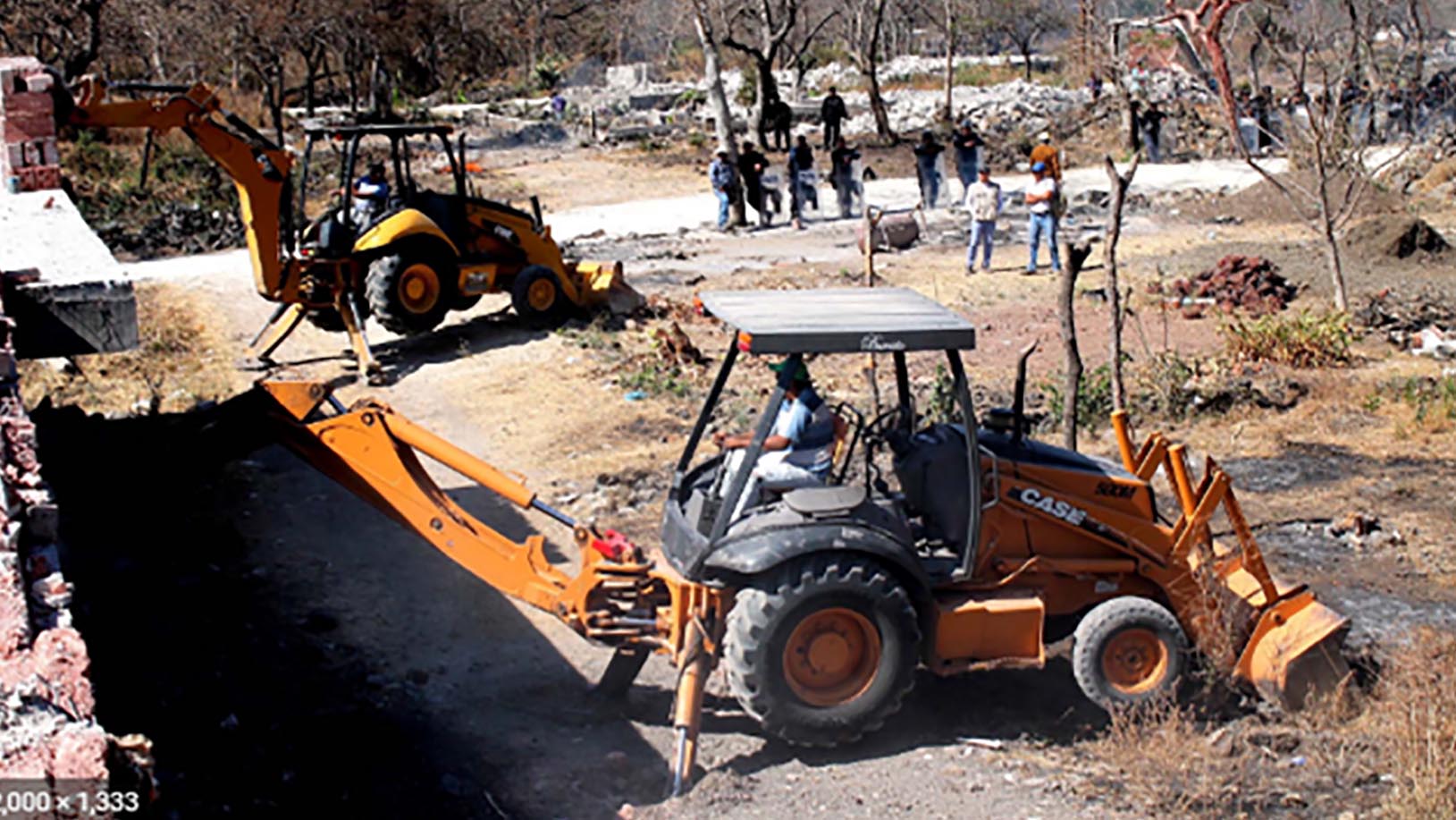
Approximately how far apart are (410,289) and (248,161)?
1924 mm

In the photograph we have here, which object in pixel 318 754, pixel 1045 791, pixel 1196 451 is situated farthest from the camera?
pixel 1196 451

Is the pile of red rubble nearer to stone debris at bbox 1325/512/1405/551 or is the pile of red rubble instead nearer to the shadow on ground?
stone debris at bbox 1325/512/1405/551

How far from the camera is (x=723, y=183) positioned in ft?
76.5

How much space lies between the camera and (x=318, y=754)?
6.85m

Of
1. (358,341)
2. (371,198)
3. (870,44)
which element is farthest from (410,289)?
A: (870,44)

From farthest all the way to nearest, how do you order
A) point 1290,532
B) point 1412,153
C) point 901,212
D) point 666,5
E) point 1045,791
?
point 666,5
point 1412,153
point 901,212
point 1290,532
point 1045,791

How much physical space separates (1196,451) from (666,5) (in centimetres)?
4541

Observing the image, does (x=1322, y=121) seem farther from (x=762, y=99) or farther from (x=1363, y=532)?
(x=762, y=99)

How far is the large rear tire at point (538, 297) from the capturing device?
624 inches

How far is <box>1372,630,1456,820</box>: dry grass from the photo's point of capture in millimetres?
5906

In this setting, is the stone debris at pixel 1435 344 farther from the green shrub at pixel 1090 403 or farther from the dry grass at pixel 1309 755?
the dry grass at pixel 1309 755

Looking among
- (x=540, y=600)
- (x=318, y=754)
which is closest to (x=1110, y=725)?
(x=540, y=600)

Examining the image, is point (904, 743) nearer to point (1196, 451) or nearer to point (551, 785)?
point (551, 785)

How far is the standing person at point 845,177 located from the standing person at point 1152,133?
961cm
